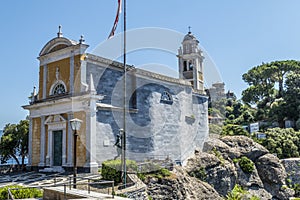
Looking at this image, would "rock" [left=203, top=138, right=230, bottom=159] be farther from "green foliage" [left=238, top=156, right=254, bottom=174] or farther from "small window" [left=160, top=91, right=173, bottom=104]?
"small window" [left=160, top=91, right=173, bottom=104]

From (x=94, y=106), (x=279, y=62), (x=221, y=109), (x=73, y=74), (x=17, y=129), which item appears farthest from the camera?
(x=279, y=62)

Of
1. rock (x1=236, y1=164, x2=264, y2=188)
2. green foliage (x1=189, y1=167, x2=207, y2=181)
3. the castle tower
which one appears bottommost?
rock (x1=236, y1=164, x2=264, y2=188)

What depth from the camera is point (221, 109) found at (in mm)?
41562

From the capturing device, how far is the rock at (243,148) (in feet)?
85.9

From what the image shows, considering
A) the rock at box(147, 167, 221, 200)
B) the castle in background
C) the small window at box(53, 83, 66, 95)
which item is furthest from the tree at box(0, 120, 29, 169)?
the rock at box(147, 167, 221, 200)

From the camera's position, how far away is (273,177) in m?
26.0

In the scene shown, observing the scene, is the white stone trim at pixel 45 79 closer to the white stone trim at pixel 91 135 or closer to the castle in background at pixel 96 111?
the castle in background at pixel 96 111

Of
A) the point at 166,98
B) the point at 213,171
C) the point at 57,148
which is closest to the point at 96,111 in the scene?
the point at 57,148

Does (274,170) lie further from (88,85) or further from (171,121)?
(88,85)

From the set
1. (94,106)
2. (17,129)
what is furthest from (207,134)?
(17,129)

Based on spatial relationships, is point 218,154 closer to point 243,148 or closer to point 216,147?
point 216,147

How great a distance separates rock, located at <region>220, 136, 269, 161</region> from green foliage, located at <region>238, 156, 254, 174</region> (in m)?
0.51

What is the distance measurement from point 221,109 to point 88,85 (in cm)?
2779

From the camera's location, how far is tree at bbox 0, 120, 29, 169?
850 inches
